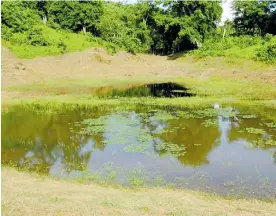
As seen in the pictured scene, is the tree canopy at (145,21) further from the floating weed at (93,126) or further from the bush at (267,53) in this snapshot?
the floating weed at (93,126)

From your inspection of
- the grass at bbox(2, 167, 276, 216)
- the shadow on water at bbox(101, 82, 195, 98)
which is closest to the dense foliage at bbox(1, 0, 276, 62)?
the shadow on water at bbox(101, 82, 195, 98)

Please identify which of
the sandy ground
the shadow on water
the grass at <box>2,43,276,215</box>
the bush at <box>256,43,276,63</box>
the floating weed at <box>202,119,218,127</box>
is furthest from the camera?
the bush at <box>256,43,276,63</box>

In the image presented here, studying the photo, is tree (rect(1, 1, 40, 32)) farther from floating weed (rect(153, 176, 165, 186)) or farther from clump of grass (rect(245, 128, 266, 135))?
Answer: floating weed (rect(153, 176, 165, 186))

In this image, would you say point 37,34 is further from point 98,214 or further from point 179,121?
point 98,214

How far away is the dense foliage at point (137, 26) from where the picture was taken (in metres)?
55.4

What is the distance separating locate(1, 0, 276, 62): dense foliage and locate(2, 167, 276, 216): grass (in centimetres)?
4135

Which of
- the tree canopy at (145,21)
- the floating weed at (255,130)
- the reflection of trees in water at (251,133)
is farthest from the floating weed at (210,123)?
the tree canopy at (145,21)

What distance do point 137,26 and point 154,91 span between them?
38407 mm

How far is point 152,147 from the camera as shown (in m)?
18.9

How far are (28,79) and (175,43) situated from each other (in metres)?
32.6

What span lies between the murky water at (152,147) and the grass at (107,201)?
119cm

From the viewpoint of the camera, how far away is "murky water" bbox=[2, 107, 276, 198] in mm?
14745

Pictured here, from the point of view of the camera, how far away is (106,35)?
66.4m

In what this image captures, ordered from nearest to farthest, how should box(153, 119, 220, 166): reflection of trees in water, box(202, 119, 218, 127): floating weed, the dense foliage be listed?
box(153, 119, 220, 166): reflection of trees in water, box(202, 119, 218, 127): floating weed, the dense foliage
